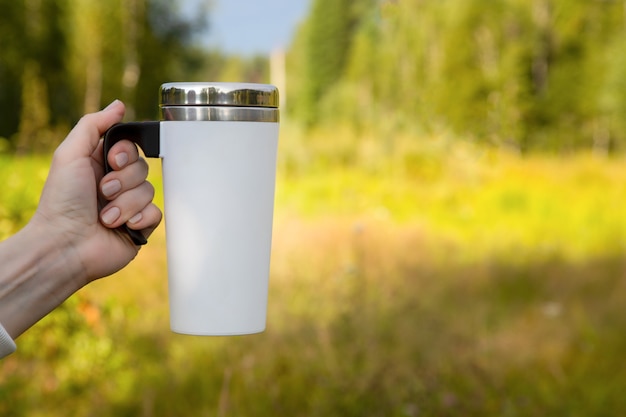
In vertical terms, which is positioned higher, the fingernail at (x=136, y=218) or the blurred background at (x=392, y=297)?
the fingernail at (x=136, y=218)

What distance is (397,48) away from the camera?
13703 mm

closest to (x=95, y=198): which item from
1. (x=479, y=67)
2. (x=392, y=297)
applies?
(x=392, y=297)

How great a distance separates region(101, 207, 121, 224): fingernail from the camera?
1.18 m

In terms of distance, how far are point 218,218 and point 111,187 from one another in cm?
20

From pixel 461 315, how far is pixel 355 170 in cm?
681

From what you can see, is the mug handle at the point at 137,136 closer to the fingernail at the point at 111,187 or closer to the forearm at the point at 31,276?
the fingernail at the point at 111,187

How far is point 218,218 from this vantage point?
1072mm

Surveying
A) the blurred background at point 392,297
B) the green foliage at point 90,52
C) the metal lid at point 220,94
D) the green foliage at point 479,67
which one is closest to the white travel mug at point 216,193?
the metal lid at point 220,94

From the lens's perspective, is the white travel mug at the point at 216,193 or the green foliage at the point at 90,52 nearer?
the white travel mug at the point at 216,193

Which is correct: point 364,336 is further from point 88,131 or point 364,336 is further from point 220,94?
point 220,94

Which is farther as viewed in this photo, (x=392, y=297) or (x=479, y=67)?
(x=479, y=67)

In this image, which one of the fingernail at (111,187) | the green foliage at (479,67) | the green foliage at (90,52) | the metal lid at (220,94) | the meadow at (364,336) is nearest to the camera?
the metal lid at (220,94)

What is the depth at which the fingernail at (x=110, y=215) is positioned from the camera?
1177mm

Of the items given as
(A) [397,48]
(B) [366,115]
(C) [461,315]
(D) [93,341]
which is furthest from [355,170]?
(D) [93,341]
